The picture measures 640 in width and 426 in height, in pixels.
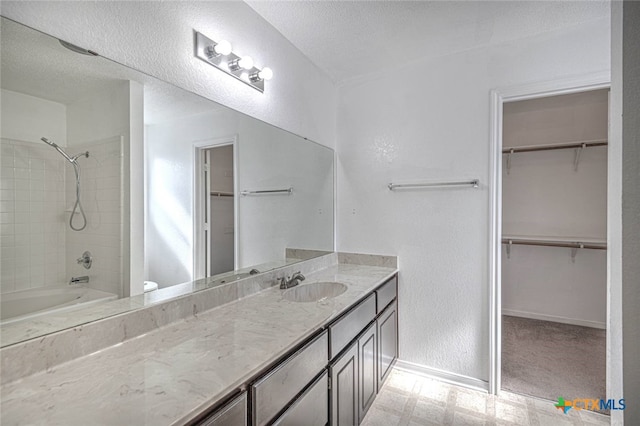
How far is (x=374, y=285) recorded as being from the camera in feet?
6.25

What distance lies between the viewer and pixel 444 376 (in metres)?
2.22

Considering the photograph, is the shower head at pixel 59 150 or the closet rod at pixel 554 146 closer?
the shower head at pixel 59 150

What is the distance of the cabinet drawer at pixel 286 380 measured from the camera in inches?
36.6

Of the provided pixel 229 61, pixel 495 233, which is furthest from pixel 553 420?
pixel 229 61

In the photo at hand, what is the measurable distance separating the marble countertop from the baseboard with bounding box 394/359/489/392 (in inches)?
53.0

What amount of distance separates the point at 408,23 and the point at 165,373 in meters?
2.15

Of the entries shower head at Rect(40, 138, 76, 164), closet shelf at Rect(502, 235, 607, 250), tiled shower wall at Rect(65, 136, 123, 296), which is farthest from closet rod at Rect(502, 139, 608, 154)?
shower head at Rect(40, 138, 76, 164)

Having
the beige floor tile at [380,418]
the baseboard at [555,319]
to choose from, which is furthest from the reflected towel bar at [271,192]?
the baseboard at [555,319]

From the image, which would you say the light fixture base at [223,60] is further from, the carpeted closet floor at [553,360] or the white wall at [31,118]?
the carpeted closet floor at [553,360]

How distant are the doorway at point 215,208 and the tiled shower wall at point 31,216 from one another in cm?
55

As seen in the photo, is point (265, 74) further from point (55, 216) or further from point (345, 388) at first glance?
point (345, 388)

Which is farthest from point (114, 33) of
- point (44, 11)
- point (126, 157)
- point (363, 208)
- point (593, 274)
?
point (593, 274)

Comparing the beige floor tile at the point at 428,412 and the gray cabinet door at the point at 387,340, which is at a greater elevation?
the gray cabinet door at the point at 387,340

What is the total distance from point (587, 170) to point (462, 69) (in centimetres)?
203
